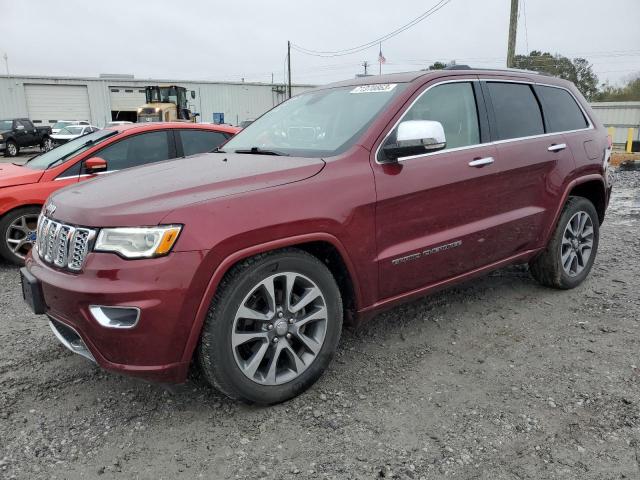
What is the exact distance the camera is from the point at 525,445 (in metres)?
2.40

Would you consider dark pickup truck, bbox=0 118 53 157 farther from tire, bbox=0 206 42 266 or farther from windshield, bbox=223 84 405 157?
windshield, bbox=223 84 405 157

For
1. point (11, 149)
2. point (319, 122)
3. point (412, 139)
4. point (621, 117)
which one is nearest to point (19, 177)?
point (319, 122)

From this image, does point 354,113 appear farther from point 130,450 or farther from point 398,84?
point 130,450

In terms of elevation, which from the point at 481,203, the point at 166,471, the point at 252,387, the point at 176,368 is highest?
the point at 481,203

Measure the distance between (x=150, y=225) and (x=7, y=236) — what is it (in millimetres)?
3914

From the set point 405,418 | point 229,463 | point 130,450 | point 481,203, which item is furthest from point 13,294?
point 481,203

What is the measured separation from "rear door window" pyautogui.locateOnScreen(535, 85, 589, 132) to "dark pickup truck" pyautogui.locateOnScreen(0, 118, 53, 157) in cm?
2297

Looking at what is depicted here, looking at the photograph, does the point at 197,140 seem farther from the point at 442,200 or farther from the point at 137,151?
the point at 442,200

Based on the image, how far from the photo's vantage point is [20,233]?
5.45m

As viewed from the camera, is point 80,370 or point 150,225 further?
point 80,370

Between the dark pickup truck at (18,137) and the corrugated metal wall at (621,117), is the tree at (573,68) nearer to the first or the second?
the corrugated metal wall at (621,117)

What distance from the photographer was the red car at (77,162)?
17.6ft

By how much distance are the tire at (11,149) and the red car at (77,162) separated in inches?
801

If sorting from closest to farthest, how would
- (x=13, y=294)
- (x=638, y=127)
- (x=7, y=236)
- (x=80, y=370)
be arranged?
(x=80, y=370), (x=13, y=294), (x=7, y=236), (x=638, y=127)
